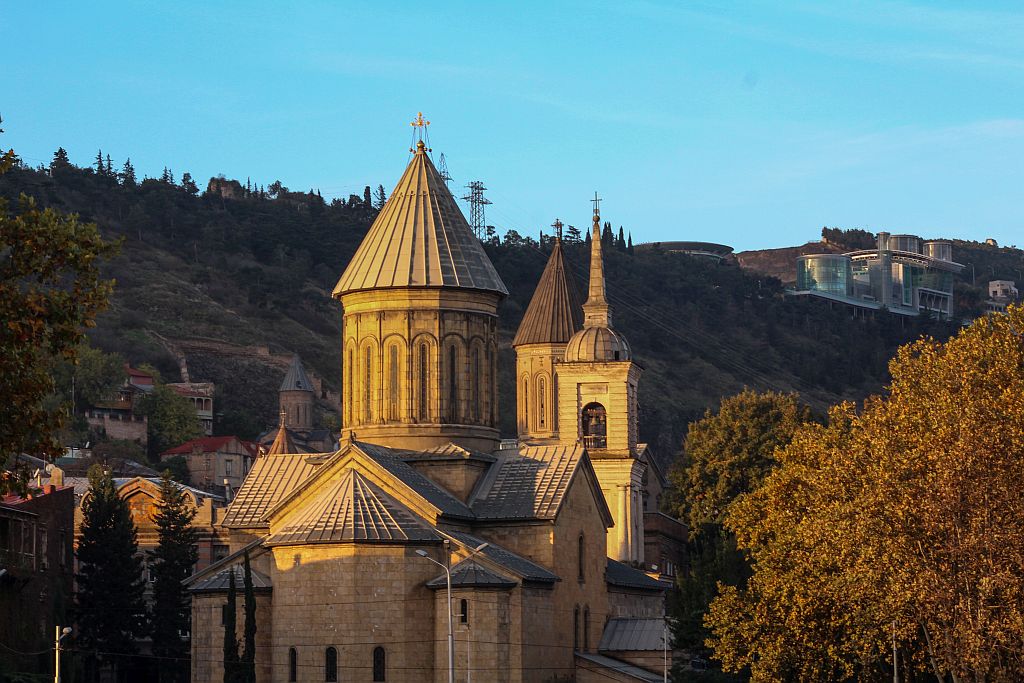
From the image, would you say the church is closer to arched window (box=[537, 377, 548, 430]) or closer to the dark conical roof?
arched window (box=[537, 377, 548, 430])

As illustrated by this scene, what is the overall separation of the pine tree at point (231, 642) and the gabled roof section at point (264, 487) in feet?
14.0

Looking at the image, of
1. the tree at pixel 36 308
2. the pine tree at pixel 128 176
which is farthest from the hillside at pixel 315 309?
the tree at pixel 36 308

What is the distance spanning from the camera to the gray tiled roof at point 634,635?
41.6 metres

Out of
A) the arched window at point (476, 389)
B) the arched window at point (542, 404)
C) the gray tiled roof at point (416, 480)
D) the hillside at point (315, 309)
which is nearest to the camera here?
the gray tiled roof at point (416, 480)

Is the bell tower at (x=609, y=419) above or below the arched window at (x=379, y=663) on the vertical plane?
above

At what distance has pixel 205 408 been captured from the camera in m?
106

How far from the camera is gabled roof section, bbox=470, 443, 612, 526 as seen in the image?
1578 inches

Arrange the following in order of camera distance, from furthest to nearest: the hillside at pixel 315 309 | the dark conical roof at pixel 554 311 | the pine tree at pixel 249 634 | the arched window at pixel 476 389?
the hillside at pixel 315 309 → the dark conical roof at pixel 554 311 → the arched window at pixel 476 389 → the pine tree at pixel 249 634

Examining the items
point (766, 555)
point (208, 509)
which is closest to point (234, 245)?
point (208, 509)

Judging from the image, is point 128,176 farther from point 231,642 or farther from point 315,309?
point 231,642

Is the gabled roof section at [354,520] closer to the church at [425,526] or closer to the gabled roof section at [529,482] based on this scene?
the church at [425,526]

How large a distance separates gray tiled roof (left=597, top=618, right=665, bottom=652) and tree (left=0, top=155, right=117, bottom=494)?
76.7 ft

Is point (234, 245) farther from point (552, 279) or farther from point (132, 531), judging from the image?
point (132, 531)

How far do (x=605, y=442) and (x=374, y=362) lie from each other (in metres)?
15.2
